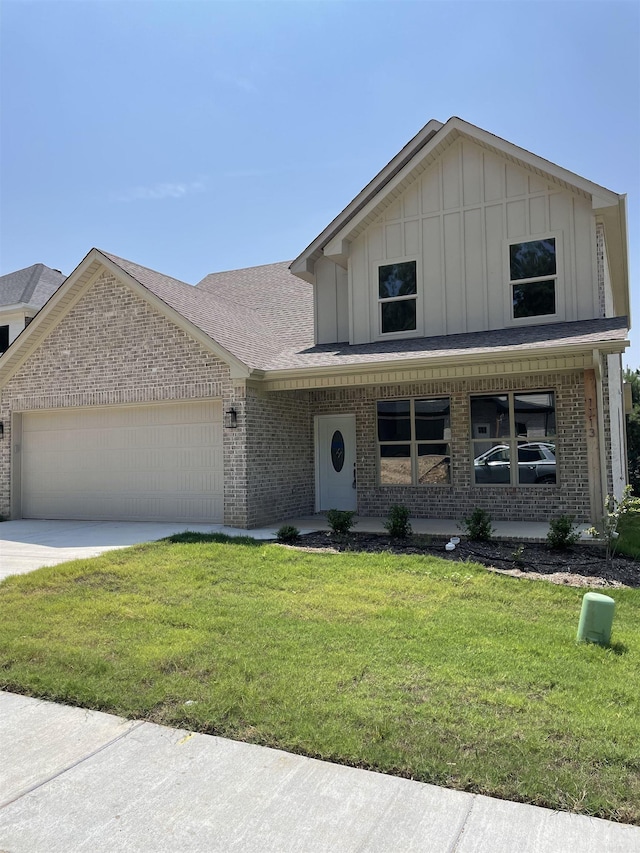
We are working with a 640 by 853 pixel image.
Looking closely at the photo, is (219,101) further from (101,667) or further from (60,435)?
(101,667)

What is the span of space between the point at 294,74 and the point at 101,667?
11.5 metres

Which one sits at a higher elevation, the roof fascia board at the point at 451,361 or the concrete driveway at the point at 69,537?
the roof fascia board at the point at 451,361

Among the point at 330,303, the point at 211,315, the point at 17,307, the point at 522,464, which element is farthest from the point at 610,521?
the point at 17,307

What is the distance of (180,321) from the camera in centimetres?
1255

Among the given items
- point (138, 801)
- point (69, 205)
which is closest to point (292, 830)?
point (138, 801)

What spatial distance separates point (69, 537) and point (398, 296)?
7994mm

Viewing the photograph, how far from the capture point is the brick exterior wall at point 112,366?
12453 mm

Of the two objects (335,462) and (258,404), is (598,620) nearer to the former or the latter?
(258,404)

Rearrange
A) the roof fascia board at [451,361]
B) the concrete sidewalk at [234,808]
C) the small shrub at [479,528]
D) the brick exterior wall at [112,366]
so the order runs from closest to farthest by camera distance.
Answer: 1. the concrete sidewalk at [234,808]
2. the roof fascia board at [451,361]
3. the small shrub at [479,528]
4. the brick exterior wall at [112,366]

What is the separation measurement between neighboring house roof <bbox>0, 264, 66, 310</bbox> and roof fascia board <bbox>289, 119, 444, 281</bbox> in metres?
10.8

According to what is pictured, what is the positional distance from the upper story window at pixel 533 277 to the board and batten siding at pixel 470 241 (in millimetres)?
131

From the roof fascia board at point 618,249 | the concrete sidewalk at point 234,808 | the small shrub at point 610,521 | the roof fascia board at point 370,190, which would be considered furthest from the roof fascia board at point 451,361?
the concrete sidewalk at point 234,808

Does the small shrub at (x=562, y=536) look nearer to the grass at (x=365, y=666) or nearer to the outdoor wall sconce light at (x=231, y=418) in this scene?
the grass at (x=365, y=666)

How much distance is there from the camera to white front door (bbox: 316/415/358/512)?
14.5 metres
